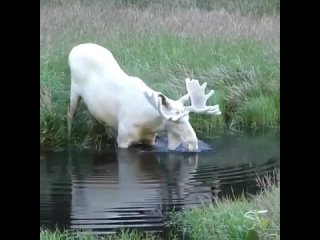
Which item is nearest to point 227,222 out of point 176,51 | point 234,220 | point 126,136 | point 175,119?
point 234,220

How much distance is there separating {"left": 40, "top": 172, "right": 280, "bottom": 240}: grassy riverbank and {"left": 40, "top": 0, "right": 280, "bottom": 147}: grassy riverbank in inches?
59.4

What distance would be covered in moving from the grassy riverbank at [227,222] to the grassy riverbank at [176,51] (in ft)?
4.95

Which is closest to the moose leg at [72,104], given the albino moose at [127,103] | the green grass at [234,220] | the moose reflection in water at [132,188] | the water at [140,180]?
the albino moose at [127,103]

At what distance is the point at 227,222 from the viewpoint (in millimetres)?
3434

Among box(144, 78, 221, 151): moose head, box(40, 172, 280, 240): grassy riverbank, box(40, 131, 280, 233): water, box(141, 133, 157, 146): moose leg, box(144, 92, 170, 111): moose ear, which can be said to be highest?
box(144, 92, 170, 111): moose ear

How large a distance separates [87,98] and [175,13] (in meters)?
1.54

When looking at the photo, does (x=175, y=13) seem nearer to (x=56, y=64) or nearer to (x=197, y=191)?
(x=56, y=64)

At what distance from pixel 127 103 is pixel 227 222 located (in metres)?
1.52

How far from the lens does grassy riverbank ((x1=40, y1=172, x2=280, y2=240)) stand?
3340 mm

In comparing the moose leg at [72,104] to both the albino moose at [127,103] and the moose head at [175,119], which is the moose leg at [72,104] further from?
the moose head at [175,119]

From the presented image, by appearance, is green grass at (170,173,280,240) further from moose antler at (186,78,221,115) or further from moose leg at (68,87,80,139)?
moose leg at (68,87,80,139)

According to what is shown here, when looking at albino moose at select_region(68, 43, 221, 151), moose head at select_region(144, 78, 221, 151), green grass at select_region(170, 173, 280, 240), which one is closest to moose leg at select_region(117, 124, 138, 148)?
albino moose at select_region(68, 43, 221, 151)

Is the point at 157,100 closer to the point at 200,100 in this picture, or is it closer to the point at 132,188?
the point at 200,100
